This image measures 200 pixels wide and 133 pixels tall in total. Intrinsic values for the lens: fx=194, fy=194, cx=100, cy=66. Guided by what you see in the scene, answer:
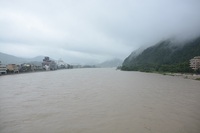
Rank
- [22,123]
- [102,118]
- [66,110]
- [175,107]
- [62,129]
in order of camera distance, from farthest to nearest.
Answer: [175,107] < [66,110] < [102,118] < [22,123] < [62,129]

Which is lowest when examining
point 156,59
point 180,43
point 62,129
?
point 62,129

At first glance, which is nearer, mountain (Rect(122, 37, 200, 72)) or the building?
the building

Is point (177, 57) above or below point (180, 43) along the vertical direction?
below

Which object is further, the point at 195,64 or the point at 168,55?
the point at 168,55

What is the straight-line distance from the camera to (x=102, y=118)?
295 inches

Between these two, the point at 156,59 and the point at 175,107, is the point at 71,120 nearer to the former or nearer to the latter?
the point at 175,107

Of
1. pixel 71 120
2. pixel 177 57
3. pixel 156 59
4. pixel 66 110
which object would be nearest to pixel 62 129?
pixel 71 120

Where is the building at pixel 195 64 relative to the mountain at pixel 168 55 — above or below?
below

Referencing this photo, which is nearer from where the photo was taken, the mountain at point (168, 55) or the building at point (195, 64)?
the building at point (195, 64)

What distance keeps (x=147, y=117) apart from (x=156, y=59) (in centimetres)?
7134

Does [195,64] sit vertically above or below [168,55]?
below

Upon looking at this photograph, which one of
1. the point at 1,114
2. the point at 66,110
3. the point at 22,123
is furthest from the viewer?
the point at 66,110

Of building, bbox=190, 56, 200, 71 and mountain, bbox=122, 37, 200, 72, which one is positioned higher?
mountain, bbox=122, 37, 200, 72

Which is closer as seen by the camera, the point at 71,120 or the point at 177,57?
the point at 71,120
